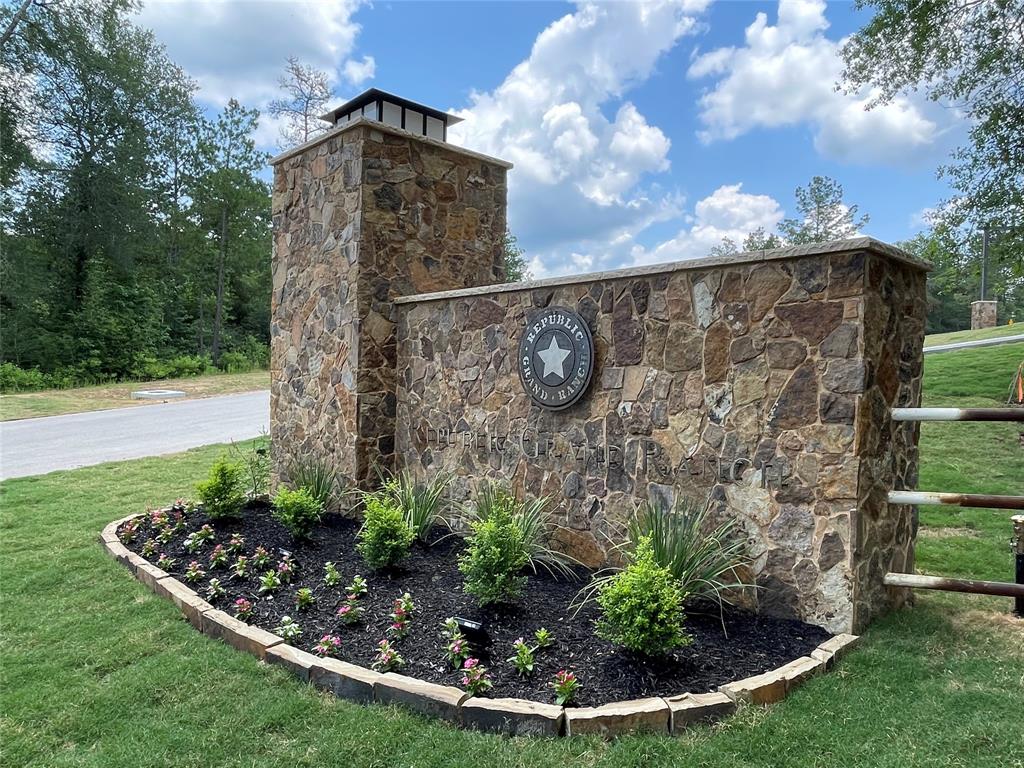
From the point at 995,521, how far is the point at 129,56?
993 inches

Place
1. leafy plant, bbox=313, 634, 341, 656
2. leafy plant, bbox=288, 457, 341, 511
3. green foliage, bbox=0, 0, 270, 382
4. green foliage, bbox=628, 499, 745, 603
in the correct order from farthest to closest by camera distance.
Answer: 1. green foliage, bbox=0, 0, 270, 382
2. leafy plant, bbox=288, 457, 341, 511
3. green foliage, bbox=628, 499, 745, 603
4. leafy plant, bbox=313, 634, 341, 656

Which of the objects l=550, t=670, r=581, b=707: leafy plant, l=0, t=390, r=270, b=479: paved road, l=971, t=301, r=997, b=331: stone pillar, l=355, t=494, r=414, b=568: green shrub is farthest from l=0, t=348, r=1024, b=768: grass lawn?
l=971, t=301, r=997, b=331: stone pillar

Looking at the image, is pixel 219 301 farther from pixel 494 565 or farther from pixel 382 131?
pixel 494 565

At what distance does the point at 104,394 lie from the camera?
629 inches

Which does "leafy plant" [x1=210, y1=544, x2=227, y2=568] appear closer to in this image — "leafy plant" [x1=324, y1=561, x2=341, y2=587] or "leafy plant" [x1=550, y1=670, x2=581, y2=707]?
"leafy plant" [x1=324, y1=561, x2=341, y2=587]

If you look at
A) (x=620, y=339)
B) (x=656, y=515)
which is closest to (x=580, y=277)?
(x=620, y=339)

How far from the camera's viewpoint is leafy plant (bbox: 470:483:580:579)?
167 inches

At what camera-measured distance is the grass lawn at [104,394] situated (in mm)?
13414

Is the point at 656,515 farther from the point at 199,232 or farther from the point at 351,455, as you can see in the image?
the point at 199,232

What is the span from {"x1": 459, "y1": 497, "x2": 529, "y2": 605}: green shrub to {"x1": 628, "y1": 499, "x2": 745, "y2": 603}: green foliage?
2.40 ft

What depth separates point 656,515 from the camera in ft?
12.0

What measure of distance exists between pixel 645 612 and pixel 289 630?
1894 millimetres

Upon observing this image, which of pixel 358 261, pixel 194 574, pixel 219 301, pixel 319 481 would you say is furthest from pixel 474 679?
pixel 219 301

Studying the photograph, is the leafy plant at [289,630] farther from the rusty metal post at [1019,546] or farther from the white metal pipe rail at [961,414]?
the rusty metal post at [1019,546]
